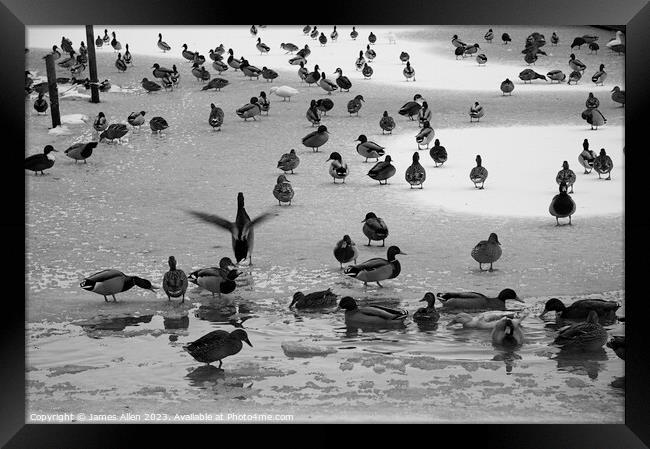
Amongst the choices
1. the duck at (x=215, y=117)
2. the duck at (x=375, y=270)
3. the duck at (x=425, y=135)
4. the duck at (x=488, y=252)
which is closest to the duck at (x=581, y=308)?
the duck at (x=488, y=252)

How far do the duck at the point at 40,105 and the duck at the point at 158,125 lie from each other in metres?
1.02

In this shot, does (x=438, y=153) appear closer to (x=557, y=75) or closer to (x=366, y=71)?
(x=366, y=71)

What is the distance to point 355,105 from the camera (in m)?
9.23

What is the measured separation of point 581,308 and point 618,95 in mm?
1480

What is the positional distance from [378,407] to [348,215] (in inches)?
89.3

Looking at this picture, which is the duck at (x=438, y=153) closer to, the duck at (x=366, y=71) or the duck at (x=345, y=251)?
the duck at (x=366, y=71)

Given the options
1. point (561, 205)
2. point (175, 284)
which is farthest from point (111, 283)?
point (561, 205)

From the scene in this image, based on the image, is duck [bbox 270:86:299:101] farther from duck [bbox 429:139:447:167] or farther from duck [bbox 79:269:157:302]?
→ duck [bbox 79:269:157:302]

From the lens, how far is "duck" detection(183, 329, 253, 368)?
271 inches

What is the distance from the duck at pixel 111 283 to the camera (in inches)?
305

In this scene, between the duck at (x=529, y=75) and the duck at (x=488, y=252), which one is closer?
the duck at (x=488, y=252)

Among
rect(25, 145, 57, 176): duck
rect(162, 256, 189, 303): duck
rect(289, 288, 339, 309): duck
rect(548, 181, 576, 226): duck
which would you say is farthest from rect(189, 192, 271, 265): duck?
rect(548, 181, 576, 226): duck
